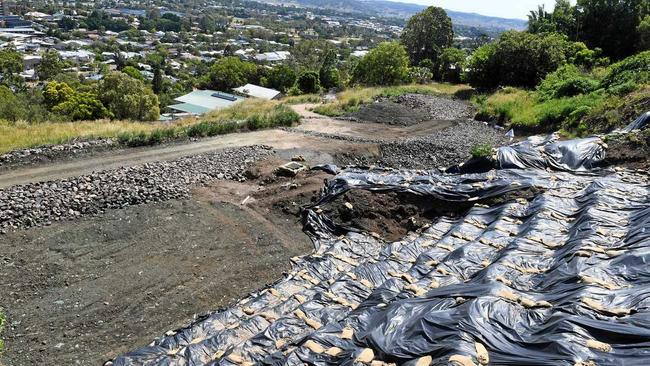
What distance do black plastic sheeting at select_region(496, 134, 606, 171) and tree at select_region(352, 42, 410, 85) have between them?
861 inches

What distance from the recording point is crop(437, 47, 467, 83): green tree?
1350 inches

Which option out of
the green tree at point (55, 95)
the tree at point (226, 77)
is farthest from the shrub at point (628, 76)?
the tree at point (226, 77)

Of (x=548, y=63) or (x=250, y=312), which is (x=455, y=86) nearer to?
(x=548, y=63)

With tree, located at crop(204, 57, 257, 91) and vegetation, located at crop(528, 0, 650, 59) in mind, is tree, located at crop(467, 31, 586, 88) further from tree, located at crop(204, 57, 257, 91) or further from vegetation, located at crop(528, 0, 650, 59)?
tree, located at crop(204, 57, 257, 91)

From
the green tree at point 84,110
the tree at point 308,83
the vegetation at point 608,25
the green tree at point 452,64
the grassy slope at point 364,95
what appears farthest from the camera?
the tree at point 308,83

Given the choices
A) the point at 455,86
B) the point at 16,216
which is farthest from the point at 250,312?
the point at 455,86

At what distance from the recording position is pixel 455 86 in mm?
32062

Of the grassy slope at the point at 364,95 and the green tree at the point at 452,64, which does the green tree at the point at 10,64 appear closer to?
the grassy slope at the point at 364,95

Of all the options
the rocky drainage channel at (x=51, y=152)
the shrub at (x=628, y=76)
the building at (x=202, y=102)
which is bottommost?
the building at (x=202, y=102)

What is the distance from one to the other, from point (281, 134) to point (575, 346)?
545 inches

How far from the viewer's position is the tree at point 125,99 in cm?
2541

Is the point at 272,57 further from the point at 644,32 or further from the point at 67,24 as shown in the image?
the point at 644,32

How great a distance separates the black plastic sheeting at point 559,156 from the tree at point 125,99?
20.0 meters

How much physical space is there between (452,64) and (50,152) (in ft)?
93.9
